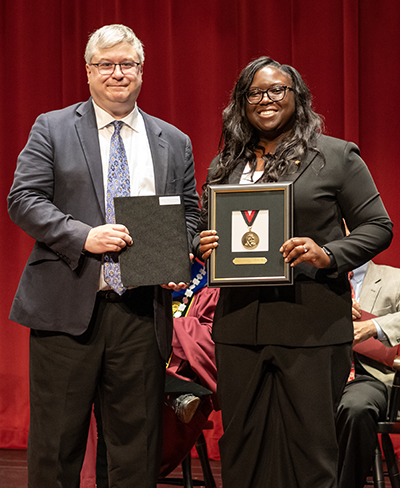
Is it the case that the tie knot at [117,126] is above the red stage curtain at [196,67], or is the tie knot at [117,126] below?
below

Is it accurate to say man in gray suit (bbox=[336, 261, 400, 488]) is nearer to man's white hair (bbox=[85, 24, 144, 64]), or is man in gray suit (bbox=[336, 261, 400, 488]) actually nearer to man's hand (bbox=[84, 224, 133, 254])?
man's hand (bbox=[84, 224, 133, 254])

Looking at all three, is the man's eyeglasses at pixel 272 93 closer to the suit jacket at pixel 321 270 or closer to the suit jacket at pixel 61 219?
the suit jacket at pixel 321 270

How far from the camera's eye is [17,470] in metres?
3.59

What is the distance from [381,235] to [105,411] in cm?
109

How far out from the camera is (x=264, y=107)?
78.1 inches

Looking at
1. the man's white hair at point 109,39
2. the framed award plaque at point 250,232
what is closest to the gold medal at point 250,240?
the framed award plaque at point 250,232

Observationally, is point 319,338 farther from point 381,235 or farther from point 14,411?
point 14,411

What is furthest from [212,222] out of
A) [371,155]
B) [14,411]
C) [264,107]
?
[14,411]

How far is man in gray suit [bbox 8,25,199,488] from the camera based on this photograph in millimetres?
2037

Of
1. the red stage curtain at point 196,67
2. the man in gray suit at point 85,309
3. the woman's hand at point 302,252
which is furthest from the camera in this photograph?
the red stage curtain at point 196,67

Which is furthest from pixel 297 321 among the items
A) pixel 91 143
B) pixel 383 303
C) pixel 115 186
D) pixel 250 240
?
pixel 383 303

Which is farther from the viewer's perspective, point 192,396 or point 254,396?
point 192,396

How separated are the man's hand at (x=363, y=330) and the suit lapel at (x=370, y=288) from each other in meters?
0.25

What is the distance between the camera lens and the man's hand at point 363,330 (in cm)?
275
